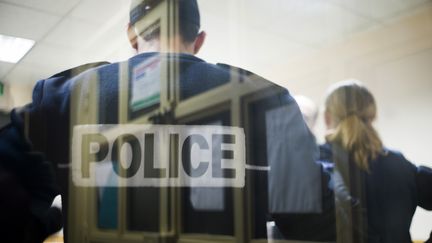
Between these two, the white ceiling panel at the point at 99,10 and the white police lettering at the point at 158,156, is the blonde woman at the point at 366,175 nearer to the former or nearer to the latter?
the white police lettering at the point at 158,156

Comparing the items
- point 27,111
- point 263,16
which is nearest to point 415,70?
point 263,16

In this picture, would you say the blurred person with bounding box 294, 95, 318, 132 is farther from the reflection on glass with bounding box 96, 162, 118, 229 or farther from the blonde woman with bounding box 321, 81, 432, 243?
the reflection on glass with bounding box 96, 162, 118, 229

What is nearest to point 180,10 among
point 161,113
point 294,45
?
point 161,113

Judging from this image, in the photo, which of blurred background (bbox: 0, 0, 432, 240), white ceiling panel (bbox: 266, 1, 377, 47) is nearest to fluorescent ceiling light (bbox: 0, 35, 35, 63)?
blurred background (bbox: 0, 0, 432, 240)

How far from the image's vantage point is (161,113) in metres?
0.80

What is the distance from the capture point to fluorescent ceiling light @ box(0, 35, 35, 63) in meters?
0.76

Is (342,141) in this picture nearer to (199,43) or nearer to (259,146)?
(259,146)

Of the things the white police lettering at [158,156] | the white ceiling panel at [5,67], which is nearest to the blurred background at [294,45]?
the white ceiling panel at [5,67]

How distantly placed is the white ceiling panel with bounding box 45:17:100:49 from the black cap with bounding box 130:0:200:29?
9 cm

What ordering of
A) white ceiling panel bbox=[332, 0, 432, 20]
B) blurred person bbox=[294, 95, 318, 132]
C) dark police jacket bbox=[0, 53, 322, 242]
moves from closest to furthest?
dark police jacket bbox=[0, 53, 322, 242], blurred person bbox=[294, 95, 318, 132], white ceiling panel bbox=[332, 0, 432, 20]

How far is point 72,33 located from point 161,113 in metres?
0.24

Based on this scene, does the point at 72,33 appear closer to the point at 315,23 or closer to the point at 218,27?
the point at 218,27

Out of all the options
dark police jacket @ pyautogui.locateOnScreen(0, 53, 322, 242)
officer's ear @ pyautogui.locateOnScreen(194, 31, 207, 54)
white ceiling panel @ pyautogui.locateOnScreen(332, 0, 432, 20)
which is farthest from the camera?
white ceiling panel @ pyautogui.locateOnScreen(332, 0, 432, 20)

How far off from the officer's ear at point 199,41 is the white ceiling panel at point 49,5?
26cm
